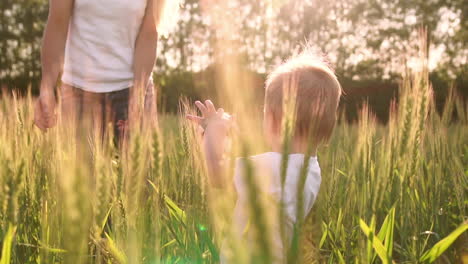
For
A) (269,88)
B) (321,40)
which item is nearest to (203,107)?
(269,88)

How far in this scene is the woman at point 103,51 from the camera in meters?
1.77

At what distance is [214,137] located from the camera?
1.25 meters

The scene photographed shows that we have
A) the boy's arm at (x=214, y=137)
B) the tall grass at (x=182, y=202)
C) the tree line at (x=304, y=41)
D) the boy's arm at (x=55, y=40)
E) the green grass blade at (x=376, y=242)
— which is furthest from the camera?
the tree line at (x=304, y=41)

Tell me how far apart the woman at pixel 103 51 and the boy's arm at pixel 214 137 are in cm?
51

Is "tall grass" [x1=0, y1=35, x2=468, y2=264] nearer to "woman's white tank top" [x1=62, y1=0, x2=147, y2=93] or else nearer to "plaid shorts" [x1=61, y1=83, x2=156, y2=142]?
"plaid shorts" [x1=61, y1=83, x2=156, y2=142]

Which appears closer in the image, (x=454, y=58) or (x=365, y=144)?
(x=365, y=144)

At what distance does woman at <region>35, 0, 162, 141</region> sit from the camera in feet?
5.80

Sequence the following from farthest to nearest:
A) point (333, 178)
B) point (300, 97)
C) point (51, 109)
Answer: point (51, 109)
point (333, 178)
point (300, 97)

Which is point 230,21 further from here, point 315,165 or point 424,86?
point 315,165

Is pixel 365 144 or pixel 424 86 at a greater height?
pixel 424 86

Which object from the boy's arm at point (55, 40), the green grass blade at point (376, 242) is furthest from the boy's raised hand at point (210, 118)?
the boy's arm at point (55, 40)

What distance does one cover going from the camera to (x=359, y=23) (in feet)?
45.3

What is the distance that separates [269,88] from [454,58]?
45.6 feet

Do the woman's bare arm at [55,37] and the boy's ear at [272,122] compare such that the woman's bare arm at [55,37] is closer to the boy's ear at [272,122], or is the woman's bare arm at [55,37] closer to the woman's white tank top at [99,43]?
the woman's white tank top at [99,43]
